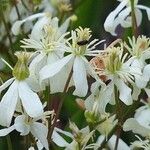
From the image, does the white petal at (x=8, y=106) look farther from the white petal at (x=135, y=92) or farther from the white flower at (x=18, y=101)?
the white petal at (x=135, y=92)

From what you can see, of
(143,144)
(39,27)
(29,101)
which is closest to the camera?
(29,101)

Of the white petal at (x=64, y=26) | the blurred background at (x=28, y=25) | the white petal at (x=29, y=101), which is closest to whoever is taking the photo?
the white petal at (x=29, y=101)

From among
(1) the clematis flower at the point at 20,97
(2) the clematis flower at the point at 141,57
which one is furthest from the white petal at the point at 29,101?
(2) the clematis flower at the point at 141,57

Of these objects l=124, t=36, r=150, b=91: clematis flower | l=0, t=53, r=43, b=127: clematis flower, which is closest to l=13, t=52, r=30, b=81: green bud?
l=0, t=53, r=43, b=127: clematis flower

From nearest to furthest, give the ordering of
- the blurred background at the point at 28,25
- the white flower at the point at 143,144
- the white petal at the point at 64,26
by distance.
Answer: the white flower at the point at 143,144 → the blurred background at the point at 28,25 → the white petal at the point at 64,26

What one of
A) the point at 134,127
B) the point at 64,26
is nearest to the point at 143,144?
the point at 134,127

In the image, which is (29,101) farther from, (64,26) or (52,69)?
(64,26)
